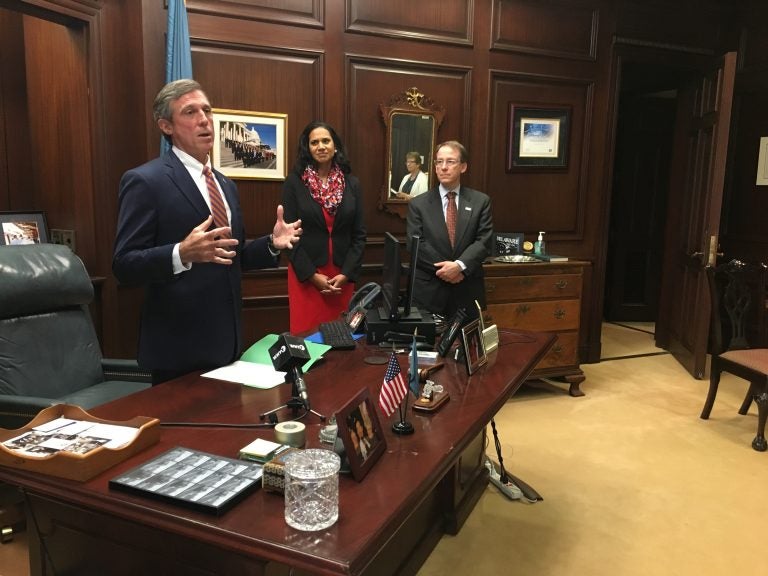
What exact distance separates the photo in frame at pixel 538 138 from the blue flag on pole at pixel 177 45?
229cm

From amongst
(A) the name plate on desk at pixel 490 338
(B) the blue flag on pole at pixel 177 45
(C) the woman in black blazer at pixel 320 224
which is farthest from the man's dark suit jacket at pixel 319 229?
(A) the name plate on desk at pixel 490 338

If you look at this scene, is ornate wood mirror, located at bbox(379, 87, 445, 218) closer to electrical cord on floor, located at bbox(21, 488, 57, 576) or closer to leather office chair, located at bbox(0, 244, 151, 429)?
leather office chair, located at bbox(0, 244, 151, 429)

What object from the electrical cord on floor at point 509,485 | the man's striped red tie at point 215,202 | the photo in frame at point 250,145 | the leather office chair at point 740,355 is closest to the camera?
the man's striped red tie at point 215,202

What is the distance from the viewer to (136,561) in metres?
1.33

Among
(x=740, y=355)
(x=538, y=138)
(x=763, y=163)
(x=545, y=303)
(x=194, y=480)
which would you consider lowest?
(x=740, y=355)

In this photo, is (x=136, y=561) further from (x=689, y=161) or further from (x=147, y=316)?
(x=689, y=161)

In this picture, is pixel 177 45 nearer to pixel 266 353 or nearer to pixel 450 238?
pixel 450 238

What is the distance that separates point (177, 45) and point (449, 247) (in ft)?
5.98

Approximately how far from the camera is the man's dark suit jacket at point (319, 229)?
3305mm

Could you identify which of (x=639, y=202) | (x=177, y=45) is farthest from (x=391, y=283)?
(x=639, y=202)

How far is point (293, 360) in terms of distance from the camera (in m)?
1.68

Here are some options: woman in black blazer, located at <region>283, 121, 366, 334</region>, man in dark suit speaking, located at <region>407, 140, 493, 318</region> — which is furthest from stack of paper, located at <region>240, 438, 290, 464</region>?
man in dark suit speaking, located at <region>407, 140, 493, 318</region>

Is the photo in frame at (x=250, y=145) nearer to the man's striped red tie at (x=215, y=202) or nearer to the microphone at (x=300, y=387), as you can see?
the man's striped red tie at (x=215, y=202)

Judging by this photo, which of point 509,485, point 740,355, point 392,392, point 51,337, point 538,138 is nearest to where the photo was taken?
point 392,392
